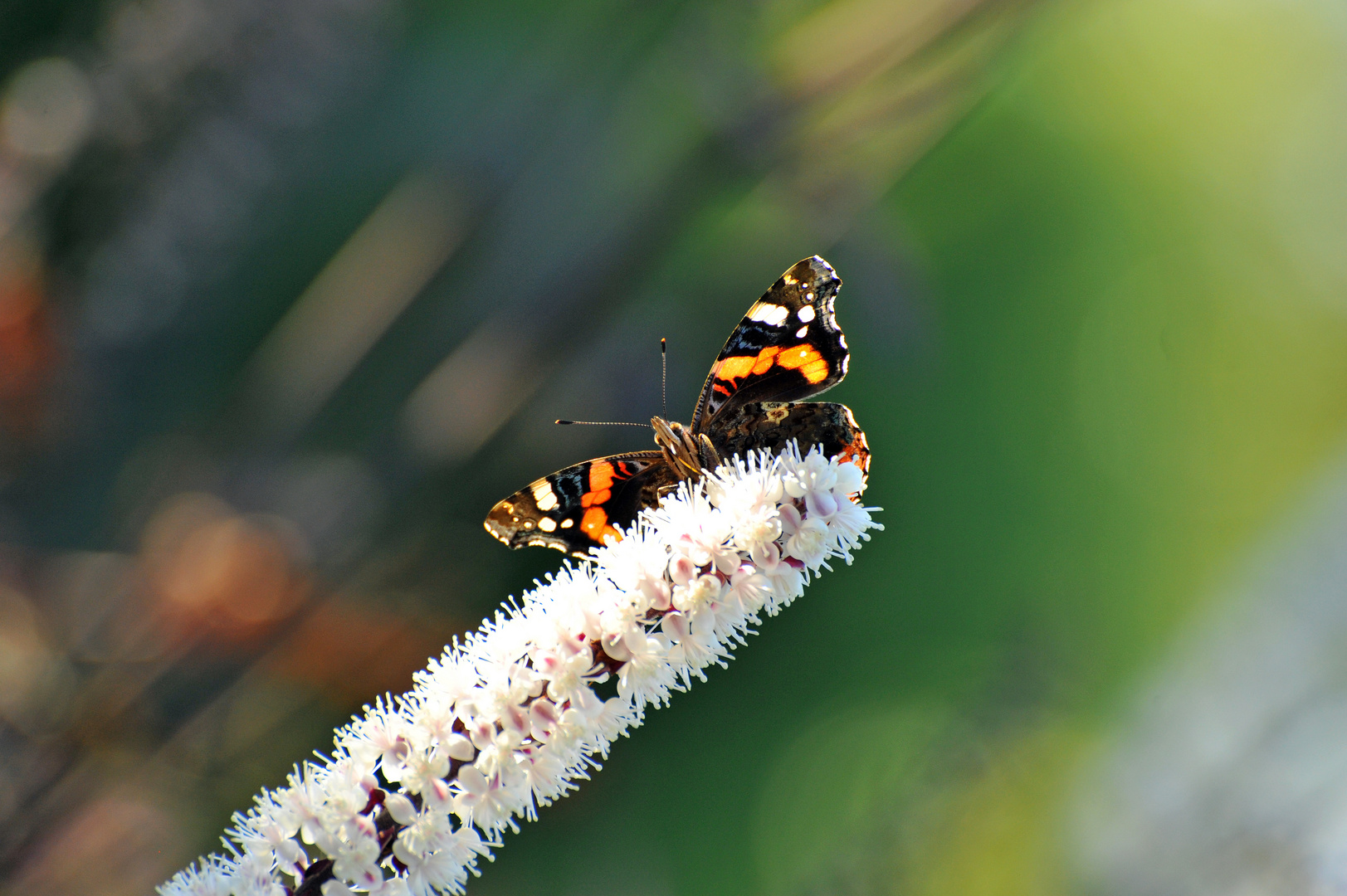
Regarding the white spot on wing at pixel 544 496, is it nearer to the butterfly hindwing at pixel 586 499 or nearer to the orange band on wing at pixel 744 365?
the butterfly hindwing at pixel 586 499

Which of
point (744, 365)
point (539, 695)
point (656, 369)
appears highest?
point (656, 369)

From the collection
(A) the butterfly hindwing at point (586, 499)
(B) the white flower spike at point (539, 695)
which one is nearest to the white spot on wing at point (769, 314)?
(A) the butterfly hindwing at point (586, 499)

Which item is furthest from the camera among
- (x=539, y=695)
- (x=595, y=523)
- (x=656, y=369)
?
(x=656, y=369)

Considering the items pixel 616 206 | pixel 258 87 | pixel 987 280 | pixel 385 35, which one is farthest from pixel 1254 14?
pixel 258 87

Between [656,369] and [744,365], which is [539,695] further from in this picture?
[656,369]

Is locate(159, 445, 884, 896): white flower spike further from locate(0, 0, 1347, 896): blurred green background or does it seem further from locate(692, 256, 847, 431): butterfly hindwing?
locate(0, 0, 1347, 896): blurred green background

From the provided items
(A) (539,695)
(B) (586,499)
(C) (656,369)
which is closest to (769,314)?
(B) (586,499)

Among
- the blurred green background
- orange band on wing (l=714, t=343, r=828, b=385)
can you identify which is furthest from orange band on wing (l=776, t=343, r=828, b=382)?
the blurred green background
